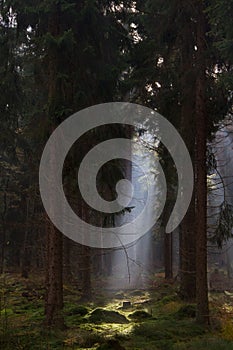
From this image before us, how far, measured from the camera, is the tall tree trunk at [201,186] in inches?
413

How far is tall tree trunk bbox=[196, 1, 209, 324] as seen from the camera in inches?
413

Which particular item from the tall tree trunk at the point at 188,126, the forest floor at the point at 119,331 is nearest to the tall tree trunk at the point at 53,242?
the forest floor at the point at 119,331

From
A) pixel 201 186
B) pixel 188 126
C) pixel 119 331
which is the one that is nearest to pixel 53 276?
pixel 119 331

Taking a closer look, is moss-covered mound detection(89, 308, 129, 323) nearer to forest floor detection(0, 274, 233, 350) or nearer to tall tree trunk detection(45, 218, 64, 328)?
forest floor detection(0, 274, 233, 350)

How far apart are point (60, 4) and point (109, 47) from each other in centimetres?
218

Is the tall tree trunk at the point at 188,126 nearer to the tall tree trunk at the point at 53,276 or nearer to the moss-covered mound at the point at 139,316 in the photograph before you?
the moss-covered mound at the point at 139,316

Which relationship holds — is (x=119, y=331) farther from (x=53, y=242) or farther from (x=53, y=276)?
(x=53, y=242)

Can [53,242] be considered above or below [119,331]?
above

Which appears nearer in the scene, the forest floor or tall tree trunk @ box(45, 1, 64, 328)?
the forest floor

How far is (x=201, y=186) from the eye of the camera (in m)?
10.6

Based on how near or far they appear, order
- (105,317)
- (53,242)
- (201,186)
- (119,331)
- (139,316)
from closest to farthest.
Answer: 1. (119,331)
2. (53,242)
3. (201,186)
4. (105,317)
5. (139,316)

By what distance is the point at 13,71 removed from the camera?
11.5 m

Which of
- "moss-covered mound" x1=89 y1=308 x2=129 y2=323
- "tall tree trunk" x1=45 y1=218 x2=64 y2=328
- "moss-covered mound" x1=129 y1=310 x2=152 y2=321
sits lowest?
"moss-covered mound" x1=129 y1=310 x2=152 y2=321

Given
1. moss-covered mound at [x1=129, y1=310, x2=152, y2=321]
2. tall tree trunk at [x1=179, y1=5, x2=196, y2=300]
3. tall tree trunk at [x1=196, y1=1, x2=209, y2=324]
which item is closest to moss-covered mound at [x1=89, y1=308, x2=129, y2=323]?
moss-covered mound at [x1=129, y1=310, x2=152, y2=321]
